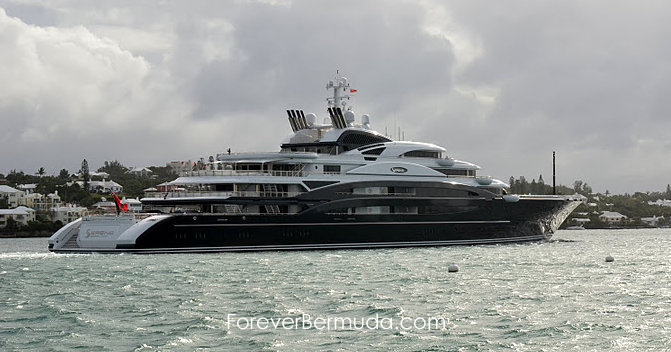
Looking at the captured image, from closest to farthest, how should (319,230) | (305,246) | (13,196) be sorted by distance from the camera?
(305,246) < (319,230) < (13,196)

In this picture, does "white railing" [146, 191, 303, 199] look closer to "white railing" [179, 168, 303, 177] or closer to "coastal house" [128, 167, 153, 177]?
"white railing" [179, 168, 303, 177]

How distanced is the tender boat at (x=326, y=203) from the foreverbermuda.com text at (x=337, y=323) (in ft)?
60.3

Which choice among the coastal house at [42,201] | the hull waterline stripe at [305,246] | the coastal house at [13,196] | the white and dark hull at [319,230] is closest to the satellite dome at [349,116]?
the white and dark hull at [319,230]

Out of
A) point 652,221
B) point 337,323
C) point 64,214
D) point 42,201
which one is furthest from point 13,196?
point 337,323

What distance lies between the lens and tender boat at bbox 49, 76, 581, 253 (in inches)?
1454

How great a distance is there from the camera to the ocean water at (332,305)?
1648cm

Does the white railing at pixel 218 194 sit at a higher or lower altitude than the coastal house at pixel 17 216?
lower

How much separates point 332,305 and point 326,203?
19.7 meters

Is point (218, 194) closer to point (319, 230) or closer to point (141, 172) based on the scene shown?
point (319, 230)

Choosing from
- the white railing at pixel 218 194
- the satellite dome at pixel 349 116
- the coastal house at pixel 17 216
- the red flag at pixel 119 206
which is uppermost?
the satellite dome at pixel 349 116

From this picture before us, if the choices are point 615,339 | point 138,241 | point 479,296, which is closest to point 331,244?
point 138,241

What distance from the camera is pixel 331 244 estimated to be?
40.2 metres

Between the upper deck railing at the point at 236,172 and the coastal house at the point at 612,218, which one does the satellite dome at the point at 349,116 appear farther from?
the coastal house at the point at 612,218

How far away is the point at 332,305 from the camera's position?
20.6 m
